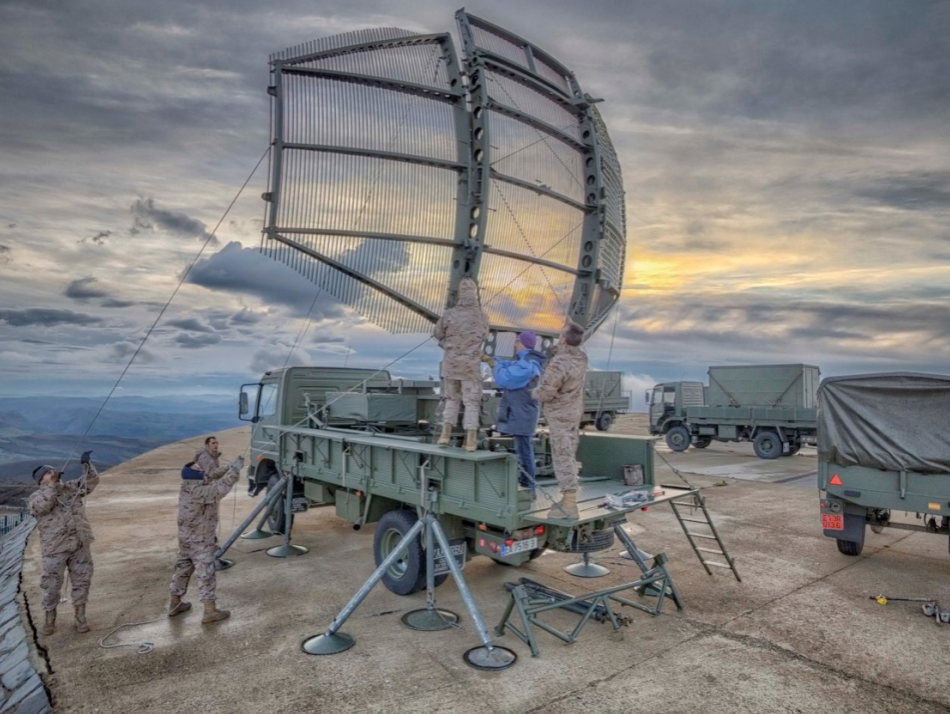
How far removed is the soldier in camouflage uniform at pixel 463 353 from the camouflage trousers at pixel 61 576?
360 centimetres

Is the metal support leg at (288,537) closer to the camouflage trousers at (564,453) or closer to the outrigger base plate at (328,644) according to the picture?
the outrigger base plate at (328,644)

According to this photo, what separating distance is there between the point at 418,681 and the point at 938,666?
4.10 metres

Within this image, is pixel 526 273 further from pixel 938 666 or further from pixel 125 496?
pixel 125 496

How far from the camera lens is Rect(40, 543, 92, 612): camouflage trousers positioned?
545cm

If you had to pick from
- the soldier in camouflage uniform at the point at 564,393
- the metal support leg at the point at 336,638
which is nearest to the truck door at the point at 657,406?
the soldier in camouflage uniform at the point at 564,393

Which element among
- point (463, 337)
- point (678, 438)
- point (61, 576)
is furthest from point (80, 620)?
point (678, 438)

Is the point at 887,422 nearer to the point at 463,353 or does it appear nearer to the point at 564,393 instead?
the point at 564,393

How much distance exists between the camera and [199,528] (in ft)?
19.2

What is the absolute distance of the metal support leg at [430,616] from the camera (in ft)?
18.0

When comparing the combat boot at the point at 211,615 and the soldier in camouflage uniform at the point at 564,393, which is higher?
the soldier in camouflage uniform at the point at 564,393

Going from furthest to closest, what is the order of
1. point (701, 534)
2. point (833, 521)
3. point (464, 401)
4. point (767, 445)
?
point (767, 445)
point (701, 534)
point (833, 521)
point (464, 401)

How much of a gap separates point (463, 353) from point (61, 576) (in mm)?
4227

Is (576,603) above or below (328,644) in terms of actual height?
above

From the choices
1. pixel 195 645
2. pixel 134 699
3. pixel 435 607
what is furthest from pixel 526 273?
pixel 134 699
